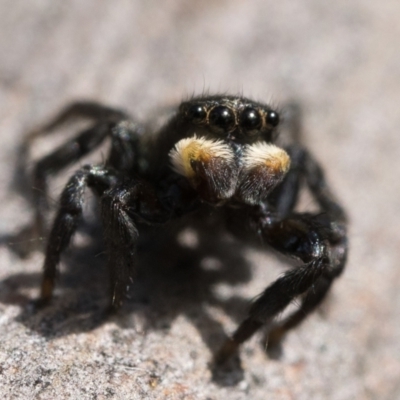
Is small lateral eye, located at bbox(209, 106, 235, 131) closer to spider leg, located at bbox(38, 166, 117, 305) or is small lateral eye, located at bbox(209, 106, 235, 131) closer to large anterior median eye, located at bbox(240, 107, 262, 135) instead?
large anterior median eye, located at bbox(240, 107, 262, 135)

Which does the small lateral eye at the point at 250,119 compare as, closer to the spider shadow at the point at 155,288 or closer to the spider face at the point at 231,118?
the spider face at the point at 231,118

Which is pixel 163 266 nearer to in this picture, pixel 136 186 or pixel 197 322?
pixel 197 322

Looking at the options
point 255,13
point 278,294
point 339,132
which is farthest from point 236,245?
point 255,13

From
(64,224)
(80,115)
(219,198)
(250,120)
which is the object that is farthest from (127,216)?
(80,115)

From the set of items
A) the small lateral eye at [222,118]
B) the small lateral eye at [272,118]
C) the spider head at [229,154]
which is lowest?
the spider head at [229,154]

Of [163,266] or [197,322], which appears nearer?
[197,322]

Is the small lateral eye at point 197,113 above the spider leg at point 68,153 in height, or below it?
above

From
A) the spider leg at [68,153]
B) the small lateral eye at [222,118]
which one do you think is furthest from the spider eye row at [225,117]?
the spider leg at [68,153]

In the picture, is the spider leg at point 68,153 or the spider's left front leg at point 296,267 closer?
the spider's left front leg at point 296,267
